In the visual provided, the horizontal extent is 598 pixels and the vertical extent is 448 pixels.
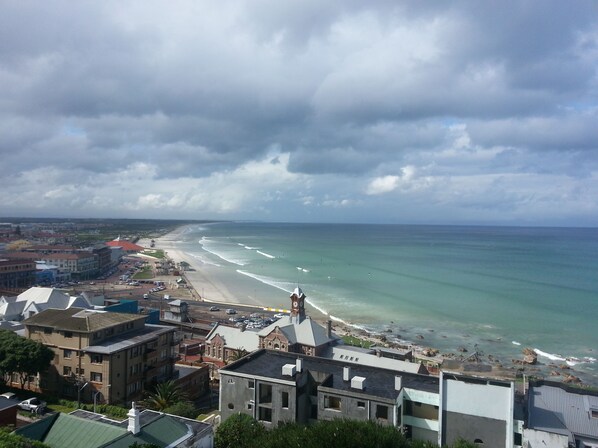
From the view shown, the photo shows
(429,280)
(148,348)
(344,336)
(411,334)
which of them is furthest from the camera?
(429,280)

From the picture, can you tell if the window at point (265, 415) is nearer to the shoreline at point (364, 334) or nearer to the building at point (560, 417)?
the building at point (560, 417)

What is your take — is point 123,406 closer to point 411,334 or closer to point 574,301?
point 411,334

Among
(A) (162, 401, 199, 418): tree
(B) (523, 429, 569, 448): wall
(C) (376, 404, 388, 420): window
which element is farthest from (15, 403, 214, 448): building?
(B) (523, 429, 569, 448): wall

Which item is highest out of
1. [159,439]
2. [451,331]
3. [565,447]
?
[159,439]

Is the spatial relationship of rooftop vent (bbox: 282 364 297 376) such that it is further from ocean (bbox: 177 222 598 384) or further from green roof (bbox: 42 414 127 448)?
ocean (bbox: 177 222 598 384)

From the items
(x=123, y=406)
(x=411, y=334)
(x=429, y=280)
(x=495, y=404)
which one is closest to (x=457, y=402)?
(x=495, y=404)

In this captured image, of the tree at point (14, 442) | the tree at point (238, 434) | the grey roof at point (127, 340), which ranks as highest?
the tree at point (14, 442)

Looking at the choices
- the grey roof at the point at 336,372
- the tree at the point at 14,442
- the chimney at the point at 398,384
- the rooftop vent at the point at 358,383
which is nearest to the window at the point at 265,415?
the grey roof at the point at 336,372
